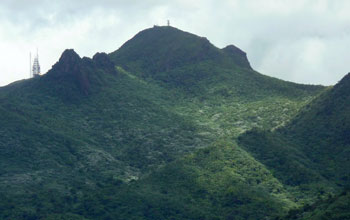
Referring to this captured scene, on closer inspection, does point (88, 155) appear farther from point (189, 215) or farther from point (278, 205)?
point (278, 205)

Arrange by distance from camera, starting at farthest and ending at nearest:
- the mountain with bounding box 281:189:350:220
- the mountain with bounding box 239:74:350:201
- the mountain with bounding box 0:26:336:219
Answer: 1. the mountain with bounding box 239:74:350:201
2. the mountain with bounding box 0:26:336:219
3. the mountain with bounding box 281:189:350:220

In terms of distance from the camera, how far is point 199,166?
539ft

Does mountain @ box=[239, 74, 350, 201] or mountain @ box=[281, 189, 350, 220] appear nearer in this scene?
mountain @ box=[281, 189, 350, 220]

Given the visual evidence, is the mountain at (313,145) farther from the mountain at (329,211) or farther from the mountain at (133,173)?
the mountain at (329,211)

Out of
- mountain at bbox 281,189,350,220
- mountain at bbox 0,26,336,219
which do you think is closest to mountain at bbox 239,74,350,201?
mountain at bbox 0,26,336,219

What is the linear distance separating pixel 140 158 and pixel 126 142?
11.4m

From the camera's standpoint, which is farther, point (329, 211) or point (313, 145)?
point (313, 145)

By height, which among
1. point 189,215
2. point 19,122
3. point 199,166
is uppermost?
point 19,122

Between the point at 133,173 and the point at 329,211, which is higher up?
the point at 133,173

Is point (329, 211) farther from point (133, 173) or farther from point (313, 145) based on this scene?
point (133, 173)

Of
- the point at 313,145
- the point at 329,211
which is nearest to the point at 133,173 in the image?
the point at 313,145

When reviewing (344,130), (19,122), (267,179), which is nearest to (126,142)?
(19,122)

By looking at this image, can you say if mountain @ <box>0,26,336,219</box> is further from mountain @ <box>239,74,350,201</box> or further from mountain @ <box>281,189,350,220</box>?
mountain @ <box>281,189,350,220</box>

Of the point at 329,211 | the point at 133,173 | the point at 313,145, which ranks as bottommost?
the point at 329,211
